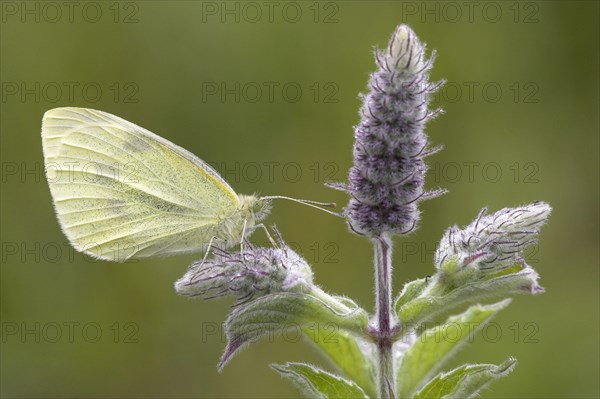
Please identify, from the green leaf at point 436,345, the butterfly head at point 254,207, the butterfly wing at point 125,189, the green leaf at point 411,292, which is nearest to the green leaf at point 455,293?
the green leaf at point 411,292

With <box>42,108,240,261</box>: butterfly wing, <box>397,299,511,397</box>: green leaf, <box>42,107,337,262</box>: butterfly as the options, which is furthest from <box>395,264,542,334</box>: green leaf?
<box>42,108,240,261</box>: butterfly wing

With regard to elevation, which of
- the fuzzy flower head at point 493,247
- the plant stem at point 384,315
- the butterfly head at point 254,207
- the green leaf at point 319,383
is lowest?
the green leaf at point 319,383

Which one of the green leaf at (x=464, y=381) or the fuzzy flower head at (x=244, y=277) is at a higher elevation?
the fuzzy flower head at (x=244, y=277)

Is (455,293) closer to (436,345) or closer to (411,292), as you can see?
(411,292)

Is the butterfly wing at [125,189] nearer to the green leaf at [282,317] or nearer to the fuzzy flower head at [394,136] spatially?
the green leaf at [282,317]

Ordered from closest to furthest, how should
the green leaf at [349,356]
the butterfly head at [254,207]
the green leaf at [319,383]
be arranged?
the green leaf at [319,383]
the green leaf at [349,356]
the butterfly head at [254,207]

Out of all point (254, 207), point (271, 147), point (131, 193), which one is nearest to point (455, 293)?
point (254, 207)

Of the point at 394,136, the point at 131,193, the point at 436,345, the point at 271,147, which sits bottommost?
the point at 436,345
